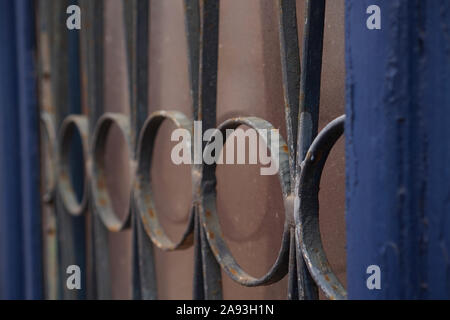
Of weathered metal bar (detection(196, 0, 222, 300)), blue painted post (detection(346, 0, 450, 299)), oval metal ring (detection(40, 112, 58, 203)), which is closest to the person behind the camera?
blue painted post (detection(346, 0, 450, 299))

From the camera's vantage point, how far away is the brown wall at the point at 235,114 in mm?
791

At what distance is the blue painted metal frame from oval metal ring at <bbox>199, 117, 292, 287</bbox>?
2.08 feet

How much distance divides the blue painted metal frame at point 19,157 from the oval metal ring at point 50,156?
84 mm

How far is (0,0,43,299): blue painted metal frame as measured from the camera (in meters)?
1.38

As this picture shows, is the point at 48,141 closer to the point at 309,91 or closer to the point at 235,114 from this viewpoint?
the point at 235,114

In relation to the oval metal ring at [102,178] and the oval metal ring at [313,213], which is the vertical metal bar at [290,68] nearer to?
the oval metal ring at [313,213]

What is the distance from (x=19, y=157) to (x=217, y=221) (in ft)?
2.32

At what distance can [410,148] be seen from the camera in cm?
50

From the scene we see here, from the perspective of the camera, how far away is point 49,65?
1.55 meters

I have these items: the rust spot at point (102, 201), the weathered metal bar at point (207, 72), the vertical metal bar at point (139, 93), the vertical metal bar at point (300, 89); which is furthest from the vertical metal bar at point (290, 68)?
the rust spot at point (102, 201)

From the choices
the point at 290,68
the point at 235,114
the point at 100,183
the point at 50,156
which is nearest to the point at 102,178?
the point at 100,183

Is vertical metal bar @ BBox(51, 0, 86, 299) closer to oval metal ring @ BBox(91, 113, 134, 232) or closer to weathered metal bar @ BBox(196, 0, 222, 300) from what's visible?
oval metal ring @ BBox(91, 113, 134, 232)

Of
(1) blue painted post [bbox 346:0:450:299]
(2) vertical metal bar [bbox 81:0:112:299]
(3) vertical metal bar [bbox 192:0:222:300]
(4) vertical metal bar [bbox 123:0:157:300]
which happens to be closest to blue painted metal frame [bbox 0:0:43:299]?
(2) vertical metal bar [bbox 81:0:112:299]
